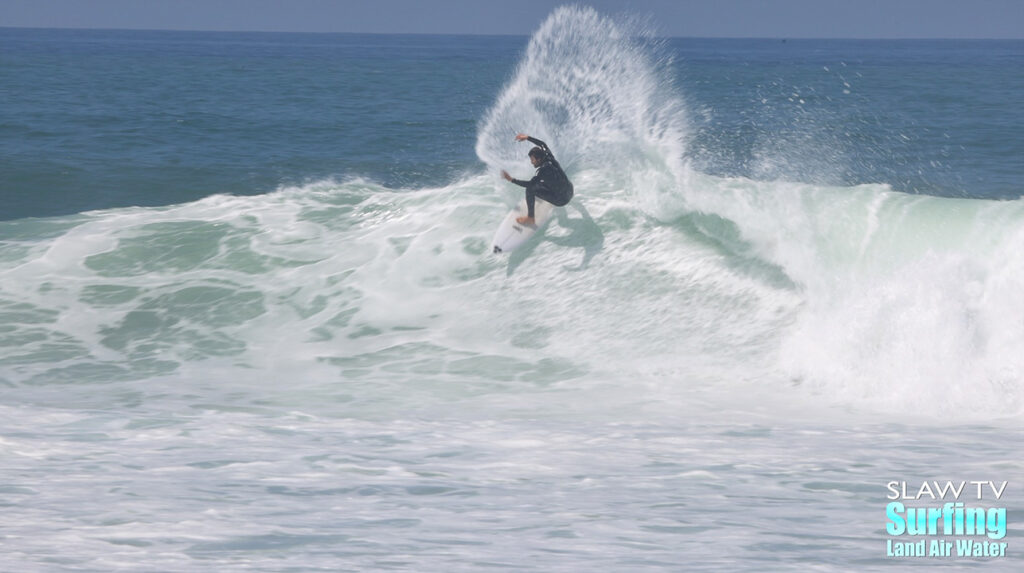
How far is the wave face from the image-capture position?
934 cm

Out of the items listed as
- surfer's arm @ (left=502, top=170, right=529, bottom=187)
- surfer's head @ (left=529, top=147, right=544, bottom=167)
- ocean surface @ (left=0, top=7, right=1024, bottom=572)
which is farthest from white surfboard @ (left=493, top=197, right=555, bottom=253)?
surfer's head @ (left=529, top=147, right=544, bottom=167)

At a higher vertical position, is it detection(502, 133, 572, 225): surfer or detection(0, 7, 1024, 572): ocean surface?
detection(502, 133, 572, 225): surfer

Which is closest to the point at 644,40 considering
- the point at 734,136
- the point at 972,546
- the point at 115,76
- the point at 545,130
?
the point at 545,130

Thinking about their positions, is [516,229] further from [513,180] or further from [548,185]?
[513,180]

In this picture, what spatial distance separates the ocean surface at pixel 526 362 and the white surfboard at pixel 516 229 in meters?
0.17

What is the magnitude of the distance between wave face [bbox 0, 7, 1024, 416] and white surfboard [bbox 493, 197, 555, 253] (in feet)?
0.60

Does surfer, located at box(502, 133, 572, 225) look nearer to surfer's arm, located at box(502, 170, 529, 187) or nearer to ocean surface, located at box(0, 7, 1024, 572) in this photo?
surfer's arm, located at box(502, 170, 529, 187)

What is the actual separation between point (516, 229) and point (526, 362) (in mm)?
2850

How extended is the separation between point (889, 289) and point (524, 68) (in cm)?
707

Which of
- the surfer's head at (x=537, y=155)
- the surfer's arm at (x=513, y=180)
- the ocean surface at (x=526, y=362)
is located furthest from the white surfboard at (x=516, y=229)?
the surfer's head at (x=537, y=155)

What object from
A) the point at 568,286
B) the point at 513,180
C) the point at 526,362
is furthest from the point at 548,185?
the point at 526,362

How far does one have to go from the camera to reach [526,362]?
10281 millimetres

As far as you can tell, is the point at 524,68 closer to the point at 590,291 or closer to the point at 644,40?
the point at 644,40

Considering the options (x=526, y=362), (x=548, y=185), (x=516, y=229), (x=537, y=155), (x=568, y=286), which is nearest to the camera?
(x=526, y=362)
